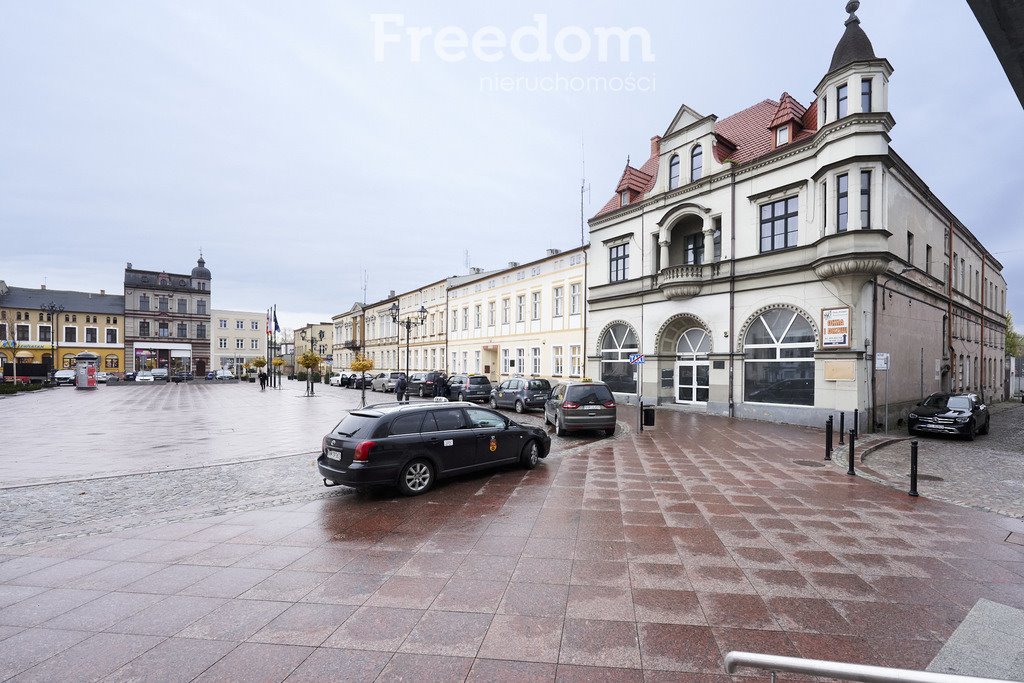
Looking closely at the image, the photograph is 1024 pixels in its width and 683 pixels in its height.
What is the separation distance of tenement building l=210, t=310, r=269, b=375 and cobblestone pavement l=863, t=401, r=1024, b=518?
8478cm

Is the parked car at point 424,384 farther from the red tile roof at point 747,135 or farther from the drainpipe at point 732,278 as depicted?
the drainpipe at point 732,278

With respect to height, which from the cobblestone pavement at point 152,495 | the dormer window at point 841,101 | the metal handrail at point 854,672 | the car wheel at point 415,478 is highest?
the dormer window at point 841,101

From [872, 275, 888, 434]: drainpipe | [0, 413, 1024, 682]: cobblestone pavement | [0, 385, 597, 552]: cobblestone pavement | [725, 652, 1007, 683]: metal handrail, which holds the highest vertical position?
[872, 275, 888, 434]: drainpipe

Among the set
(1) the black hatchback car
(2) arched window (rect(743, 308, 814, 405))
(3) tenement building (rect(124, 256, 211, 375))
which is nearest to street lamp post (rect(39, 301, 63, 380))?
(3) tenement building (rect(124, 256, 211, 375))

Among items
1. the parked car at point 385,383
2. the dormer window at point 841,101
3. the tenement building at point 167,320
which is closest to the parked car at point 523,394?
the dormer window at point 841,101

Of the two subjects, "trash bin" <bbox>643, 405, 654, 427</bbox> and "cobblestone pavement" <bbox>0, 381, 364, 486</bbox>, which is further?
"trash bin" <bbox>643, 405, 654, 427</bbox>

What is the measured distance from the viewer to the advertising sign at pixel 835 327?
55.3 ft

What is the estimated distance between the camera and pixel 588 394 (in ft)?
49.1

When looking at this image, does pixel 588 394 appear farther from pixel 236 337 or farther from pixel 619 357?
pixel 236 337

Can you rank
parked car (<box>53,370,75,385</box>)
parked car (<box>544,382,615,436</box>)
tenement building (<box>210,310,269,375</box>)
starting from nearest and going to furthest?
parked car (<box>544,382,615,436</box>), parked car (<box>53,370,75,385</box>), tenement building (<box>210,310,269,375</box>)

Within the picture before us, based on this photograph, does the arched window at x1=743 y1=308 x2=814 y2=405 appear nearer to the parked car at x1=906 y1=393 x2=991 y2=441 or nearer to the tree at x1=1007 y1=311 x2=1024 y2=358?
the parked car at x1=906 y1=393 x2=991 y2=441

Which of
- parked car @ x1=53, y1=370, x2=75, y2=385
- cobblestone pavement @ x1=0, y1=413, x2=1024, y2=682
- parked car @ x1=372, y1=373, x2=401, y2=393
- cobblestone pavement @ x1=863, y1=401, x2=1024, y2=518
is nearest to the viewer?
cobblestone pavement @ x1=0, y1=413, x2=1024, y2=682

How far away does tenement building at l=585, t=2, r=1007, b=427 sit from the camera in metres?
16.6

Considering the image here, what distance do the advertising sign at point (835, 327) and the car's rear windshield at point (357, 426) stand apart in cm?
1631
